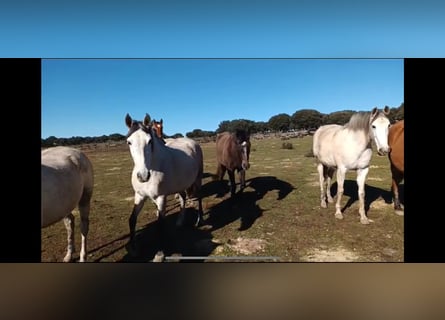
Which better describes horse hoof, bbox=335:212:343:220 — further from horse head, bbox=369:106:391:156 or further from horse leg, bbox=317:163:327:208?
horse head, bbox=369:106:391:156

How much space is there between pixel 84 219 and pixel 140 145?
36.0 inches

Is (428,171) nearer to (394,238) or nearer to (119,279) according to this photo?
(394,238)

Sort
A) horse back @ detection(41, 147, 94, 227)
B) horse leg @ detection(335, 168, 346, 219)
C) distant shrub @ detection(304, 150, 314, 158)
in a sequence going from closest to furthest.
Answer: horse back @ detection(41, 147, 94, 227)
horse leg @ detection(335, 168, 346, 219)
distant shrub @ detection(304, 150, 314, 158)

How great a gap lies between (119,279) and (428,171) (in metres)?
3.10

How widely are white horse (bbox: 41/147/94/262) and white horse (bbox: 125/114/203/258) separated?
17.2 inches

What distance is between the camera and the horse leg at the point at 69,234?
3402mm

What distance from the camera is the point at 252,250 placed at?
3.60m

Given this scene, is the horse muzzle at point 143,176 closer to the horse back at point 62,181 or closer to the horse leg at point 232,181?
the horse back at point 62,181

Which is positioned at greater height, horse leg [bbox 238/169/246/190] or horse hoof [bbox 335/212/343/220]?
horse leg [bbox 238/169/246/190]

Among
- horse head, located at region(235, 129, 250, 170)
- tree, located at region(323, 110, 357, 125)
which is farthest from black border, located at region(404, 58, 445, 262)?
horse head, located at region(235, 129, 250, 170)

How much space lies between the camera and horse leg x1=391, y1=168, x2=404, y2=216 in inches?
145
